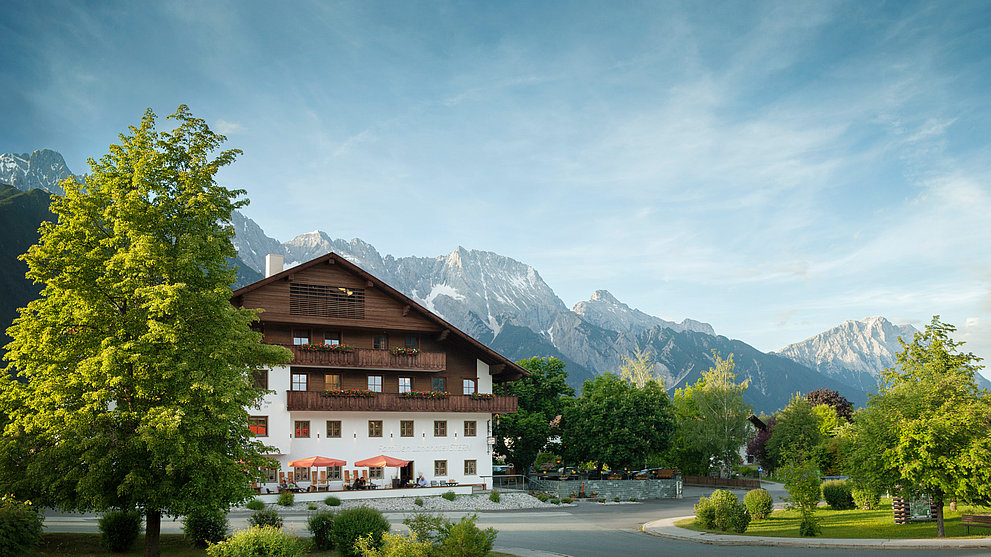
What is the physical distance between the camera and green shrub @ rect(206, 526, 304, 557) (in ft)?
49.2

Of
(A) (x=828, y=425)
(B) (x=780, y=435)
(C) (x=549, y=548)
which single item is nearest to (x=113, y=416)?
(C) (x=549, y=548)

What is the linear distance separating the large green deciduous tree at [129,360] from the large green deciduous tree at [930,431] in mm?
20922

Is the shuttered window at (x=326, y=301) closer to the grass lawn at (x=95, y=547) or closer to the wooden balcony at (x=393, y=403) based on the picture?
the wooden balcony at (x=393, y=403)

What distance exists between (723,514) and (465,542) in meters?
15.3

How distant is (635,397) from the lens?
51.2 meters

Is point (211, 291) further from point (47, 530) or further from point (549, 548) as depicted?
point (549, 548)

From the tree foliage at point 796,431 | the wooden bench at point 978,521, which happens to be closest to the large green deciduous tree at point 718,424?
the tree foliage at point 796,431

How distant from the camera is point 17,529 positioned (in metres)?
15.7

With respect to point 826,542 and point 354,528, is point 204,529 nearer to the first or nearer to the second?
point 354,528

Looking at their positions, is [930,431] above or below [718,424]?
above

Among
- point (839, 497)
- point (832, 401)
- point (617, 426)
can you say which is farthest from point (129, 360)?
point (832, 401)

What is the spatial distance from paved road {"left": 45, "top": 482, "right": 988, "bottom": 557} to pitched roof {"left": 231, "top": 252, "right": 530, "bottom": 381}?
11226 mm

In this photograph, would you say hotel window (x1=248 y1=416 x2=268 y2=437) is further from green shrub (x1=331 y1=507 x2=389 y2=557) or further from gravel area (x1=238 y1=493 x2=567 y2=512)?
green shrub (x1=331 y1=507 x2=389 y2=557)

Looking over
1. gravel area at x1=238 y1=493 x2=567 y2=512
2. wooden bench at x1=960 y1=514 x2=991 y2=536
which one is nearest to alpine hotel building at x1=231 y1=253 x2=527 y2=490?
gravel area at x1=238 y1=493 x2=567 y2=512
